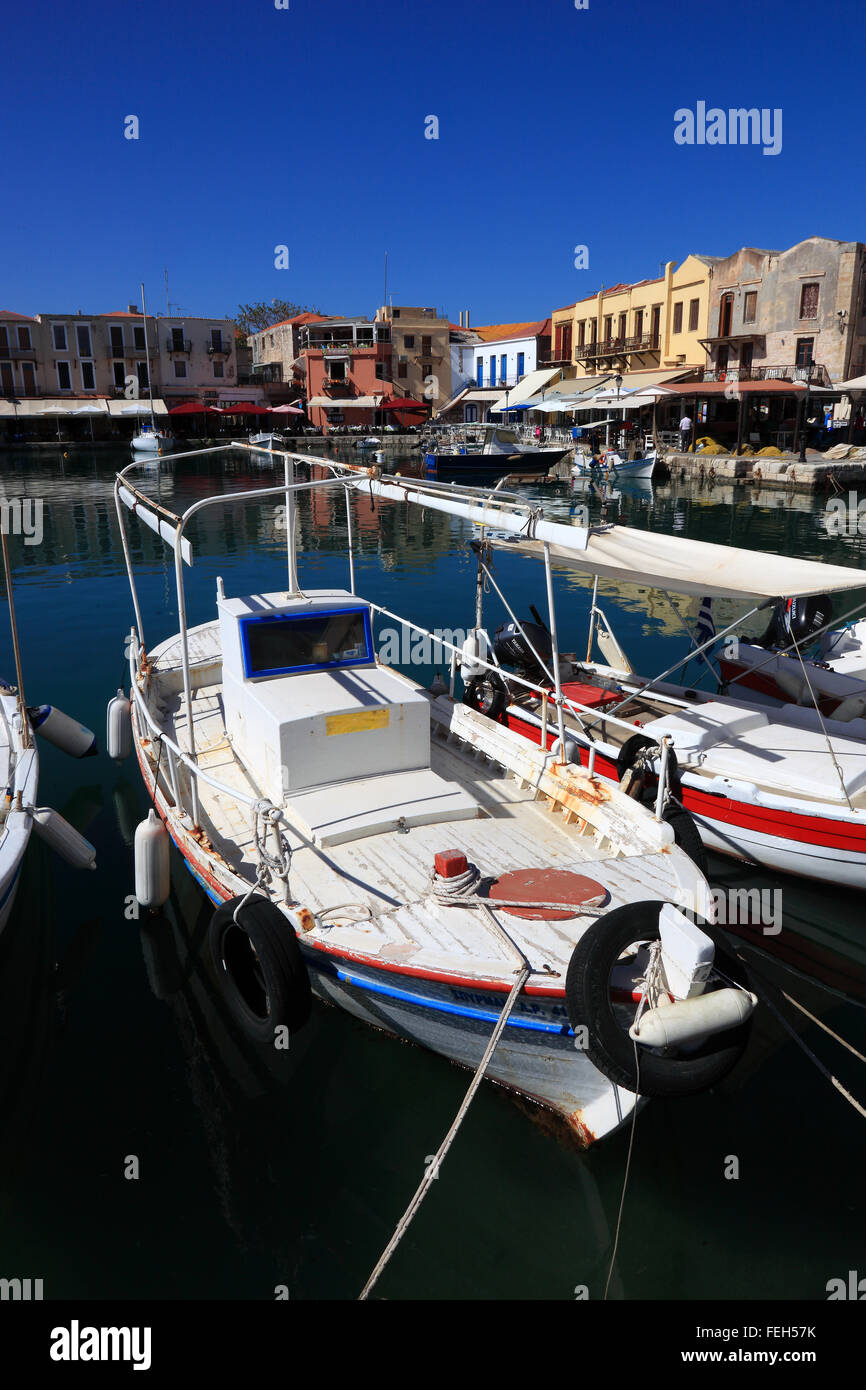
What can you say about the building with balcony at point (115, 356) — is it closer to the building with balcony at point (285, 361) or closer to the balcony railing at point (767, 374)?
the building with balcony at point (285, 361)

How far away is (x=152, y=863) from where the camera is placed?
844cm

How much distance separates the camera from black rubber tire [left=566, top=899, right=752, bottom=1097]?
17.4 feet

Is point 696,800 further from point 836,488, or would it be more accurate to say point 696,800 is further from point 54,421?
point 54,421

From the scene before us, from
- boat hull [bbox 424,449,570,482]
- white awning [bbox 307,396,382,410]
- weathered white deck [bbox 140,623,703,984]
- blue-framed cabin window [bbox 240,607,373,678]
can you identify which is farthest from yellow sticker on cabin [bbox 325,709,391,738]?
white awning [bbox 307,396,382,410]

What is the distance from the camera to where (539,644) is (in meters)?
14.1

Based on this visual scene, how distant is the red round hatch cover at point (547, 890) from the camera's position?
6.33m

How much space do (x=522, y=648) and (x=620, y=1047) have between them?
8925 mm

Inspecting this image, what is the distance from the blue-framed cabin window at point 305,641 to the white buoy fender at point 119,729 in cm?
404

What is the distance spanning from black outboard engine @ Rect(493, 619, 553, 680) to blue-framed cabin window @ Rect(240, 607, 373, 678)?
4.44 m

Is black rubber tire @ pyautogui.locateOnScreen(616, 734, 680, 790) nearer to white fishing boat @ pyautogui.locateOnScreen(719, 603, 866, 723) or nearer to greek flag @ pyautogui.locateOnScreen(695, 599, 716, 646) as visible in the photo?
white fishing boat @ pyautogui.locateOnScreen(719, 603, 866, 723)

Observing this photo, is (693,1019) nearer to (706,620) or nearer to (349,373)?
(706,620)

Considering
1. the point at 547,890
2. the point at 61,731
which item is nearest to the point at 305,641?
the point at 547,890

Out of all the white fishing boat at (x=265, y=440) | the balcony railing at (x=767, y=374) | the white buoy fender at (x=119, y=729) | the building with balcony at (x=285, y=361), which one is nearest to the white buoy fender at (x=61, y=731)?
the white buoy fender at (x=119, y=729)
